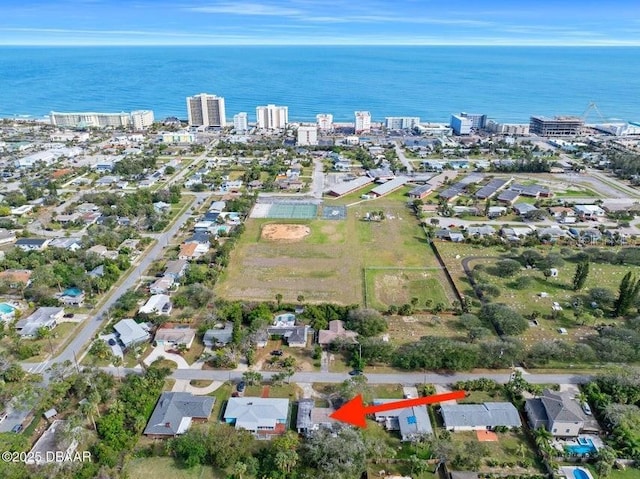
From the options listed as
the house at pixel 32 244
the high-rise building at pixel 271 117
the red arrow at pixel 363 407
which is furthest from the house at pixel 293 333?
the high-rise building at pixel 271 117

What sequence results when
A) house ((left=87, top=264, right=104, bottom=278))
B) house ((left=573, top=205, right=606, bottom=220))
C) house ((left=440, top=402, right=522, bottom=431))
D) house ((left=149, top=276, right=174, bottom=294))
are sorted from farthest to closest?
1. house ((left=573, top=205, right=606, bottom=220))
2. house ((left=87, top=264, right=104, bottom=278))
3. house ((left=149, top=276, right=174, bottom=294))
4. house ((left=440, top=402, right=522, bottom=431))

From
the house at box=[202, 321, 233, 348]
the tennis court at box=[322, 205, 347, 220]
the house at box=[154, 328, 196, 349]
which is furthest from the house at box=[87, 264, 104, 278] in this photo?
the tennis court at box=[322, 205, 347, 220]

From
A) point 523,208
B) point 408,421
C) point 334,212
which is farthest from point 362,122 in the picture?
point 408,421

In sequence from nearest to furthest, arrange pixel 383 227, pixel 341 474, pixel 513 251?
1. pixel 341 474
2. pixel 513 251
3. pixel 383 227

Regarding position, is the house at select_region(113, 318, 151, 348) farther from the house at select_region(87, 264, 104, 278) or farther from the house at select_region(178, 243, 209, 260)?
the house at select_region(178, 243, 209, 260)

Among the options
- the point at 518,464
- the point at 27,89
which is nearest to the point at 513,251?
the point at 518,464

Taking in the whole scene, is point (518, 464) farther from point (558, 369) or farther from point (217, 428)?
point (217, 428)

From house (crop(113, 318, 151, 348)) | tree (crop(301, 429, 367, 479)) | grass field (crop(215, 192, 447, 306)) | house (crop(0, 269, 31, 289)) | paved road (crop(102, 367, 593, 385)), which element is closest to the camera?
tree (crop(301, 429, 367, 479))
